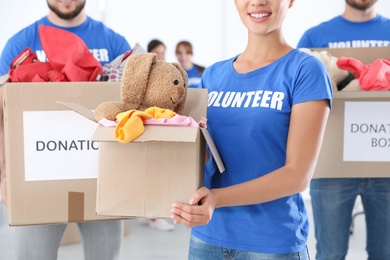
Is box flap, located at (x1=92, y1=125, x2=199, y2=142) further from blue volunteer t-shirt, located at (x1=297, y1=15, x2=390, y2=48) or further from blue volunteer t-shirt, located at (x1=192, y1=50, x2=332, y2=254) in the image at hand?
blue volunteer t-shirt, located at (x1=297, y1=15, x2=390, y2=48)

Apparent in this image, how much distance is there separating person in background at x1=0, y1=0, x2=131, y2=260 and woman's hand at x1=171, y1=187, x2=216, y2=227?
0.67 meters

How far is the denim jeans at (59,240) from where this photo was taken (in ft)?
5.20

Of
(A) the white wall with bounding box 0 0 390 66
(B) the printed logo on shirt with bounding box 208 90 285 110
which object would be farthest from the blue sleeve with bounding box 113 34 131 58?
(A) the white wall with bounding box 0 0 390 66

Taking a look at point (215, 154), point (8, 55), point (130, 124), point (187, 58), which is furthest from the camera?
point (187, 58)

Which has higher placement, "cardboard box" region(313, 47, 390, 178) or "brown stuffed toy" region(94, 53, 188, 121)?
"brown stuffed toy" region(94, 53, 188, 121)

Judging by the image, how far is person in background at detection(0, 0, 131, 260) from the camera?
1591 millimetres

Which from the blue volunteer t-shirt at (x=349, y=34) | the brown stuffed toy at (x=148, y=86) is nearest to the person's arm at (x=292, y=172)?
the brown stuffed toy at (x=148, y=86)

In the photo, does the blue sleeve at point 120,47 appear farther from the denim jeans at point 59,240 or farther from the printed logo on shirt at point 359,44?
the printed logo on shirt at point 359,44

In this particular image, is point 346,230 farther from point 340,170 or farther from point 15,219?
point 15,219

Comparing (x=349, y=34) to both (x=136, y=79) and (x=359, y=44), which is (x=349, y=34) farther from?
(x=136, y=79)

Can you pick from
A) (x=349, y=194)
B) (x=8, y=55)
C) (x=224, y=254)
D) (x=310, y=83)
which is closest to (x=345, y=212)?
(x=349, y=194)

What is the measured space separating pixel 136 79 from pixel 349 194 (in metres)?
1.09

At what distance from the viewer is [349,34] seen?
7.00ft

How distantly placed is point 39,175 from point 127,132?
1.68 ft
